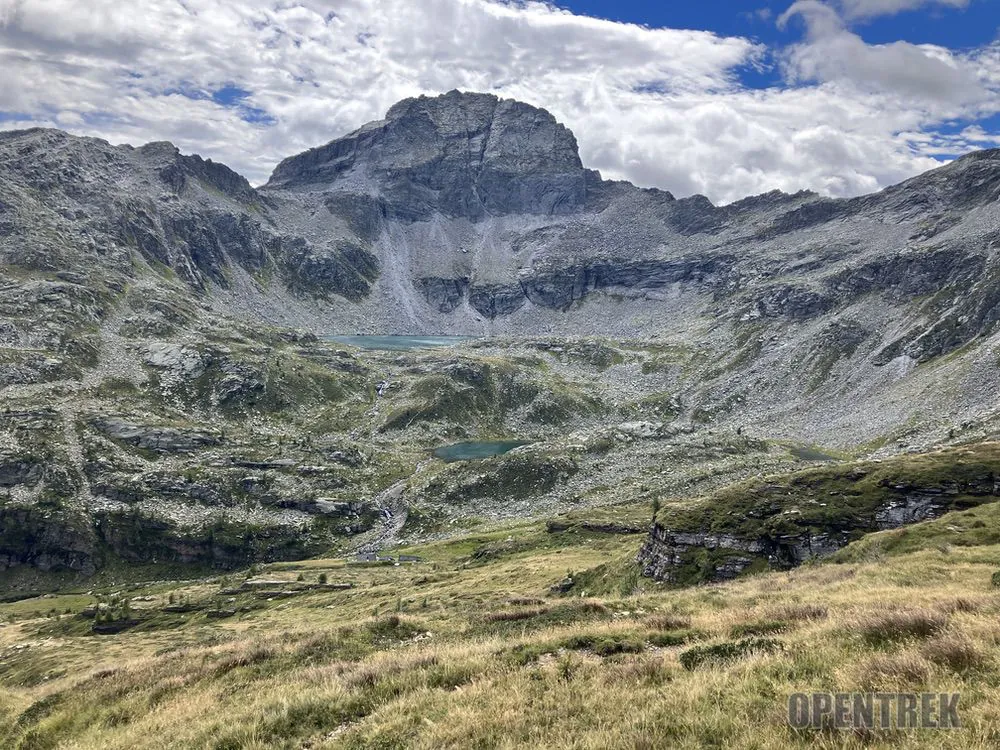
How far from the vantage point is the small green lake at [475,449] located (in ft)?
499

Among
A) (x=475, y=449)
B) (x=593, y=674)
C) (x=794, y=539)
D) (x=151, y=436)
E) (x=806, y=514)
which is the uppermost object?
(x=593, y=674)

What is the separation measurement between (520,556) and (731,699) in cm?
6798

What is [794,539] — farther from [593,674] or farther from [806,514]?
[593,674]

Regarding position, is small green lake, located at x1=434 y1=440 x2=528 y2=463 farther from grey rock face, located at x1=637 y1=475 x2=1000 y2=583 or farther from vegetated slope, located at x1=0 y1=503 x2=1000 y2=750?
vegetated slope, located at x1=0 y1=503 x2=1000 y2=750

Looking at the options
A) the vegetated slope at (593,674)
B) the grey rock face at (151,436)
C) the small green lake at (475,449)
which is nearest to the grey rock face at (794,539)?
the vegetated slope at (593,674)

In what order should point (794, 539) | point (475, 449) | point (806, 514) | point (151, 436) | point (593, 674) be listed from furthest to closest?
point (475, 449)
point (151, 436)
point (806, 514)
point (794, 539)
point (593, 674)

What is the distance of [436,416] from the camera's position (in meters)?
172

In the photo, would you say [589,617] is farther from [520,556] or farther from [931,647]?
[520,556]

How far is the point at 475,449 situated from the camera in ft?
524

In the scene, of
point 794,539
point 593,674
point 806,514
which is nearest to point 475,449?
point 806,514

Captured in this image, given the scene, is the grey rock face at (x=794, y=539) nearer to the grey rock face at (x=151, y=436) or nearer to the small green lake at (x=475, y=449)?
the small green lake at (x=475, y=449)

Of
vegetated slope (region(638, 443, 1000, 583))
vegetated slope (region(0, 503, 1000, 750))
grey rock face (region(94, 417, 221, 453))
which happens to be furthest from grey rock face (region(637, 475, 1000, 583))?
grey rock face (region(94, 417, 221, 453))

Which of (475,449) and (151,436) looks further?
(475,449)

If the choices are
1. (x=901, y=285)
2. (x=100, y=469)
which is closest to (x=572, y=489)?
(x=100, y=469)
